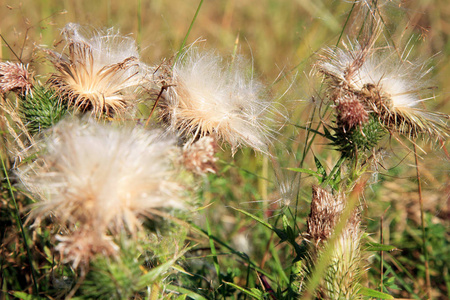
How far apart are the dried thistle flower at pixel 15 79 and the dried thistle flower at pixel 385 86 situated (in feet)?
4.84

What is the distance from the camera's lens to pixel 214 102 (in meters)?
2.11

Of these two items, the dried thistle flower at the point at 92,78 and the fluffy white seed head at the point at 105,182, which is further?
the dried thistle flower at the point at 92,78

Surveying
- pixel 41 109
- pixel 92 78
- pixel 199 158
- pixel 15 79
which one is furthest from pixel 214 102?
pixel 15 79

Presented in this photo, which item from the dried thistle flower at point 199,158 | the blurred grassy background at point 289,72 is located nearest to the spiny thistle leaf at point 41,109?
the blurred grassy background at point 289,72

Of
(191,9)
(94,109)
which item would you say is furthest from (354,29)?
(191,9)

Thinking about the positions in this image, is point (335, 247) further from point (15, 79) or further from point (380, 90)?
point (15, 79)

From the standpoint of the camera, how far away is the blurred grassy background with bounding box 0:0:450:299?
2.40 metres

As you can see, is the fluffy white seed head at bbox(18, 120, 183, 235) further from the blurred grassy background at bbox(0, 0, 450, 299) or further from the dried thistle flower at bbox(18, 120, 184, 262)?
the blurred grassy background at bbox(0, 0, 450, 299)

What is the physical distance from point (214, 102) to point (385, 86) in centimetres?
89

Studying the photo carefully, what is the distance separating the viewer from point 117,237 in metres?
1.28

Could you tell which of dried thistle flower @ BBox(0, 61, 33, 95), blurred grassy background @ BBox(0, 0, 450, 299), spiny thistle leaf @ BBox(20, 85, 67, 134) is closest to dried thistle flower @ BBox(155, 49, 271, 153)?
blurred grassy background @ BBox(0, 0, 450, 299)

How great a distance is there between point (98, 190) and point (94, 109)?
74 cm

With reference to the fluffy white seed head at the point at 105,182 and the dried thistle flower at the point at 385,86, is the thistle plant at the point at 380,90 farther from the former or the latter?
the fluffy white seed head at the point at 105,182

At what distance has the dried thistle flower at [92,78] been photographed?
6.33 ft
